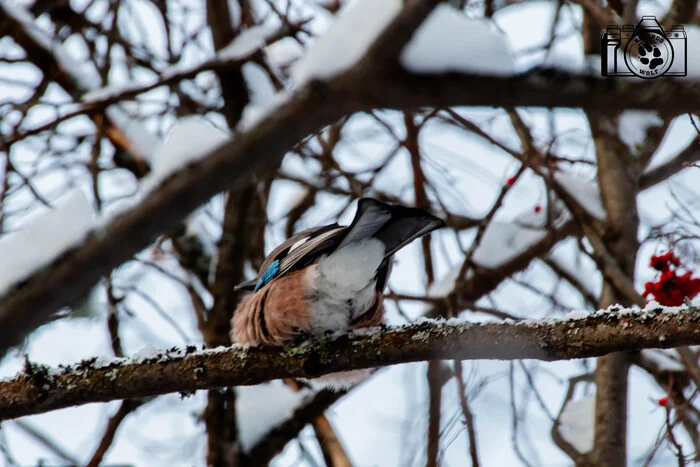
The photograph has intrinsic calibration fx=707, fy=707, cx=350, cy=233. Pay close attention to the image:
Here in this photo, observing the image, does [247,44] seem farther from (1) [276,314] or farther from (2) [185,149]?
(2) [185,149]

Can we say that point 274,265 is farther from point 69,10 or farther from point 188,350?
point 69,10

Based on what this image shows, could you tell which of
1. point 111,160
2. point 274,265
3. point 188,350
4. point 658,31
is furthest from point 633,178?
point 111,160

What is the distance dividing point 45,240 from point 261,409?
3338 mm

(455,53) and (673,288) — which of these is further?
(673,288)

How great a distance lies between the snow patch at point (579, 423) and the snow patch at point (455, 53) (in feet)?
10.8

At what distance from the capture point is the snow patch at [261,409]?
176 inches

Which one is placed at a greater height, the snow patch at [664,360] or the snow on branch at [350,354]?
the snow patch at [664,360]

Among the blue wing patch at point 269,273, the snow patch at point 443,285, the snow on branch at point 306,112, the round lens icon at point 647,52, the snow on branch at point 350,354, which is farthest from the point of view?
the snow patch at point 443,285

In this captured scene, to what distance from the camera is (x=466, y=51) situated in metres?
1.15

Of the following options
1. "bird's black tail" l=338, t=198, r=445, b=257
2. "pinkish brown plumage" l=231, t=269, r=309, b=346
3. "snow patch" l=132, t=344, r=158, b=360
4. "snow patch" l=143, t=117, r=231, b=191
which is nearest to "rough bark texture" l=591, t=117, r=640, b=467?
"bird's black tail" l=338, t=198, r=445, b=257

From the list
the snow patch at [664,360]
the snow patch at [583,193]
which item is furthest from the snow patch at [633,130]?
the snow patch at [664,360]

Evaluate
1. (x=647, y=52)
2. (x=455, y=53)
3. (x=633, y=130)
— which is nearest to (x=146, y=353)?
(x=455, y=53)

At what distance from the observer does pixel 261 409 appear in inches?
181

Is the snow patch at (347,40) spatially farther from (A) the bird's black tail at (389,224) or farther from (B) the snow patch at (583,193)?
(B) the snow patch at (583,193)
